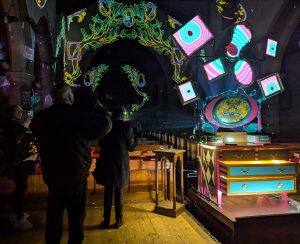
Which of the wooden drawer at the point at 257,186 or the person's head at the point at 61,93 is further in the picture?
the wooden drawer at the point at 257,186

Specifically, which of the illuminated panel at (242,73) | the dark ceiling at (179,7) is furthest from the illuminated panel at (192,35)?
the dark ceiling at (179,7)

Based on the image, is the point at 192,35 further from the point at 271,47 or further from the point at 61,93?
the point at 61,93

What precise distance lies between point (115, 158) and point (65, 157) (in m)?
1.37

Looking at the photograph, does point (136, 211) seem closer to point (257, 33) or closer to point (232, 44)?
point (232, 44)

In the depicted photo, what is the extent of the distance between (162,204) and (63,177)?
2703 millimetres

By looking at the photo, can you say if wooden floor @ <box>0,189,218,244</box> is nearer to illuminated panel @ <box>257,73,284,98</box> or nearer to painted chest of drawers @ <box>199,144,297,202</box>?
painted chest of drawers @ <box>199,144,297,202</box>

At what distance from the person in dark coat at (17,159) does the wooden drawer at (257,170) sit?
2888 millimetres

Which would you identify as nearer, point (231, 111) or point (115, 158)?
point (115, 158)

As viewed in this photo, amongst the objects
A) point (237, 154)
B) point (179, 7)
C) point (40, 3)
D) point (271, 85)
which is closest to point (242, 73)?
point (271, 85)

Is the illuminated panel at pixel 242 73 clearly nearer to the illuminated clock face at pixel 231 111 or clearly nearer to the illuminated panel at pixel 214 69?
the illuminated panel at pixel 214 69

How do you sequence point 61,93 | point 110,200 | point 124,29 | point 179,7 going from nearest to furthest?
point 61,93, point 110,200, point 124,29, point 179,7

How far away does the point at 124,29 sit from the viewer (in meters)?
11.5

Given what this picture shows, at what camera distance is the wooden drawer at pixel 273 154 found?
4535 millimetres

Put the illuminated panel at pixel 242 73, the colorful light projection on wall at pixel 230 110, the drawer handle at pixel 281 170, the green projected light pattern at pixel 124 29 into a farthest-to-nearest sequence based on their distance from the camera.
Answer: the green projected light pattern at pixel 124 29, the illuminated panel at pixel 242 73, the colorful light projection on wall at pixel 230 110, the drawer handle at pixel 281 170
